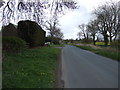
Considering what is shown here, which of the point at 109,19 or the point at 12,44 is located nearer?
the point at 12,44

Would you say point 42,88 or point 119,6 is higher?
point 119,6

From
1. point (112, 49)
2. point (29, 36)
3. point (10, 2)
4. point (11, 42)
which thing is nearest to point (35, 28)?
point (29, 36)

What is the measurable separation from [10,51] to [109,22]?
33983mm

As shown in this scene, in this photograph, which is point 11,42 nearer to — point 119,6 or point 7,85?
point 7,85

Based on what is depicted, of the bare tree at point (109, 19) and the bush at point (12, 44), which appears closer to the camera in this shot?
the bush at point (12, 44)

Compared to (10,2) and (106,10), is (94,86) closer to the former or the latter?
(10,2)

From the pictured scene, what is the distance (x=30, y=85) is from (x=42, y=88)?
556 millimetres

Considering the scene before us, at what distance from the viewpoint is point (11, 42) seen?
54.3ft

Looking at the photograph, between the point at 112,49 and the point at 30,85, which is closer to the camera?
the point at 30,85

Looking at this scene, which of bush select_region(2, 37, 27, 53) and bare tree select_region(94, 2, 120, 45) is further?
bare tree select_region(94, 2, 120, 45)

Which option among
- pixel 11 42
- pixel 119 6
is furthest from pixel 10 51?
pixel 119 6

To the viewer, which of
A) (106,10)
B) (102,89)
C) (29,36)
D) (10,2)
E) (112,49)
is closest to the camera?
(102,89)

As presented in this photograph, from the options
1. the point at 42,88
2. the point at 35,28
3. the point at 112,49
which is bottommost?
the point at 42,88

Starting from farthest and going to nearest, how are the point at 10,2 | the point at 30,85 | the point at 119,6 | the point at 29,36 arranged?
the point at 119,6 → the point at 29,36 → the point at 10,2 → the point at 30,85
